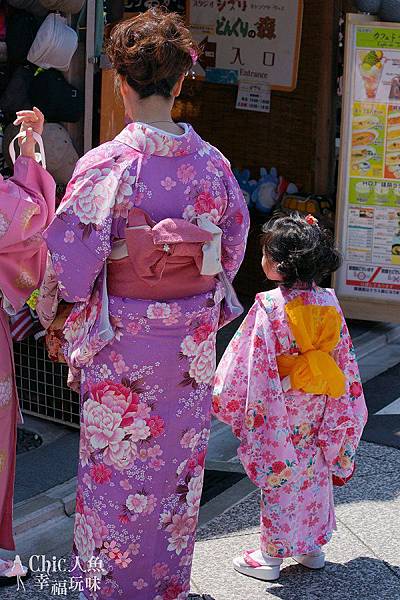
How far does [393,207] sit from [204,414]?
3696 mm

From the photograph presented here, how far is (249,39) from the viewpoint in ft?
25.5

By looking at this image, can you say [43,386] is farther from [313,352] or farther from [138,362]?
[138,362]

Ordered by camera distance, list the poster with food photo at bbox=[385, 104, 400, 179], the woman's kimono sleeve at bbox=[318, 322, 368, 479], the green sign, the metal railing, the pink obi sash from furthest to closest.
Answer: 1. the poster with food photo at bbox=[385, 104, 400, 179]
2. the green sign
3. the metal railing
4. the woman's kimono sleeve at bbox=[318, 322, 368, 479]
5. the pink obi sash

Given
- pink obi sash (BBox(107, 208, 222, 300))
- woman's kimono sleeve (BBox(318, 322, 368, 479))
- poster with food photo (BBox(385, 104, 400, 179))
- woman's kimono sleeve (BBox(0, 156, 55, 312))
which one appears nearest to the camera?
pink obi sash (BBox(107, 208, 222, 300))

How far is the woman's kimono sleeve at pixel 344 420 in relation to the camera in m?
4.11

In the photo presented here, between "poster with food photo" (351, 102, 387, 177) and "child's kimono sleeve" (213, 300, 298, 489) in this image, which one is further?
"poster with food photo" (351, 102, 387, 177)

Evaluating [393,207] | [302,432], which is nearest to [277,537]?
[302,432]

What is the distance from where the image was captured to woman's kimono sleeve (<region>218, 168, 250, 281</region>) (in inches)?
143

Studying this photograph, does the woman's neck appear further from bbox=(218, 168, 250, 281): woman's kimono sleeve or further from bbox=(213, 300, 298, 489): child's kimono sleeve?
bbox=(213, 300, 298, 489): child's kimono sleeve

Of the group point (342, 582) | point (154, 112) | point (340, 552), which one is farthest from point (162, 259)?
point (340, 552)

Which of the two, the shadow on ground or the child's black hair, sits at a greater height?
the child's black hair

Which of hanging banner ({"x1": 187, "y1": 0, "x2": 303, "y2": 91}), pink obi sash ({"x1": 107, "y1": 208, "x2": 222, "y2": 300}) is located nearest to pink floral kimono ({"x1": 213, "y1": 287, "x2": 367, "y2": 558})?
pink obi sash ({"x1": 107, "y1": 208, "x2": 222, "y2": 300})

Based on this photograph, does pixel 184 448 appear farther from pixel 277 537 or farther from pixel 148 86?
pixel 148 86

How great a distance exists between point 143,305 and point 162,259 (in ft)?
0.56
